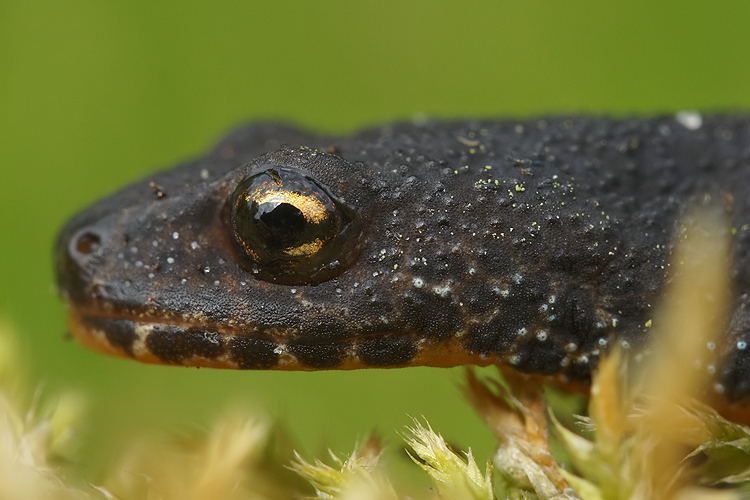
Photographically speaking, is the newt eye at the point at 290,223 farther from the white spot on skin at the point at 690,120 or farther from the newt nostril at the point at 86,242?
the white spot on skin at the point at 690,120

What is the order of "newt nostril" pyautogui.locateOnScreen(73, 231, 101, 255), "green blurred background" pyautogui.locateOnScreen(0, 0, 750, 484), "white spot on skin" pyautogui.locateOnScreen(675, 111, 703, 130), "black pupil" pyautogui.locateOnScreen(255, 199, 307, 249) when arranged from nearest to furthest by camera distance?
"black pupil" pyautogui.locateOnScreen(255, 199, 307, 249) < "newt nostril" pyautogui.locateOnScreen(73, 231, 101, 255) < "white spot on skin" pyautogui.locateOnScreen(675, 111, 703, 130) < "green blurred background" pyautogui.locateOnScreen(0, 0, 750, 484)

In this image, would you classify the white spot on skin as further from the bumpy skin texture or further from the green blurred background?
the green blurred background

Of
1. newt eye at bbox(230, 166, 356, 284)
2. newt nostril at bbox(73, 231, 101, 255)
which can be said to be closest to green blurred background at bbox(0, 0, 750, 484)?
newt nostril at bbox(73, 231, 101, 255)

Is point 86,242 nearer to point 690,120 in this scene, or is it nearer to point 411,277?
point 411,277

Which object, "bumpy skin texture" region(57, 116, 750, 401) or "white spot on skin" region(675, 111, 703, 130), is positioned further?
"white spot on skin" region(675, 111, 703, 130)

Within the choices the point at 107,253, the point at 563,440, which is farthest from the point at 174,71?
the point at 563,440

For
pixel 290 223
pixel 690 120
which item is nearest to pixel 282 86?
pixel 690 120
